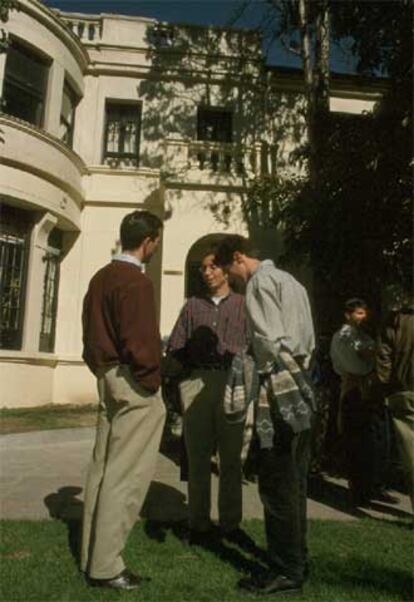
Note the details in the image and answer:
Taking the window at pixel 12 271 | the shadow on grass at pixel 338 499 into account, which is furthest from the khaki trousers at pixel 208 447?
the window at pixel 12 271

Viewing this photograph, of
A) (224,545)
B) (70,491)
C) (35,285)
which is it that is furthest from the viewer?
(35,285)

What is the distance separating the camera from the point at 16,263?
13594 millimetres

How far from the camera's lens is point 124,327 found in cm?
372

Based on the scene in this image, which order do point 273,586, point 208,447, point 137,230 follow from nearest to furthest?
point 273,586, point 137,230, point 208,447

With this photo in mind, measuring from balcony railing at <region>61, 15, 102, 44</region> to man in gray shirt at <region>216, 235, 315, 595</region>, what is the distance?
45.4 feet

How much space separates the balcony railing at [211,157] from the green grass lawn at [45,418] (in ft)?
18.4

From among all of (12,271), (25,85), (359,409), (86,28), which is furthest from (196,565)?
(86,28)

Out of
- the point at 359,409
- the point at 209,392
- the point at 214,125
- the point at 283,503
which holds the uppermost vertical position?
the point at 214,125

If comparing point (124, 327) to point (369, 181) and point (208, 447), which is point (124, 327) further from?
point (369, 181)

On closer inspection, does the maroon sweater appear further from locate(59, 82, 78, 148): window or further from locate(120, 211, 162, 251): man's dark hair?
locate(59, 82, 78, 148): window

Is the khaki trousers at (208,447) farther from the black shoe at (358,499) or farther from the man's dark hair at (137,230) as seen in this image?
the black shoe at (358,499)

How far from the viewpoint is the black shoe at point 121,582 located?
3.50 m

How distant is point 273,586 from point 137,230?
2.22 m

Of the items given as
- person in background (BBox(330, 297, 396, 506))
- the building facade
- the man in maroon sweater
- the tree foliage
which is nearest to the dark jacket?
person in background (BBox(330, 297, 396, 506))
